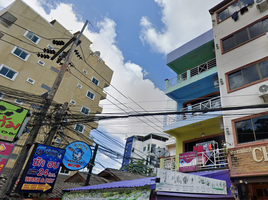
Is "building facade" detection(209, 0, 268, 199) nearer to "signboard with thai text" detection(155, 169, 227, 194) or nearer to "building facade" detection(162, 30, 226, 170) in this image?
"building facade" detection(162, 30, 226, 170)

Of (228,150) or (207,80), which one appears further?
(207,80)

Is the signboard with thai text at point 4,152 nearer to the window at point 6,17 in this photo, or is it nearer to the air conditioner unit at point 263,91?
the air conditioner unit at point 263,91

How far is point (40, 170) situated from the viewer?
892cm

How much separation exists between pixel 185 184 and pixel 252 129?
5.34m

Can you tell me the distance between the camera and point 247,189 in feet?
27.1

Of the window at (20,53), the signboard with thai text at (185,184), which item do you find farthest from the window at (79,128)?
the signboard with thai text at (185,184)

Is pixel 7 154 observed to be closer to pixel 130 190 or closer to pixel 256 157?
pixel 130 190

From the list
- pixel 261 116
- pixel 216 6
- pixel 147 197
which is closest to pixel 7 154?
pixel 147 197

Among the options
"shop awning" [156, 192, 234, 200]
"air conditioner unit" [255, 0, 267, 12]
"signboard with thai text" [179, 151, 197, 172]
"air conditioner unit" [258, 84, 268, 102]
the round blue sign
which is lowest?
"shop awning" [156, 192, 234, 200]

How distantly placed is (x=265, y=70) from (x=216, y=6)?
8.55 m

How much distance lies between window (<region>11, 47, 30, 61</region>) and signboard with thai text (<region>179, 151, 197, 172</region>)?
841 inches

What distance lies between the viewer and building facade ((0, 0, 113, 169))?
19.6 meters

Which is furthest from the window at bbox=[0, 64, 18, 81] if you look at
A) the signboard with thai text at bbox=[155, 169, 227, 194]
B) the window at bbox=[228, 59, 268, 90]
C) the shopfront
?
the shopfront

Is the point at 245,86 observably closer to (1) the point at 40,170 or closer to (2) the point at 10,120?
(1) the point at 40,170
